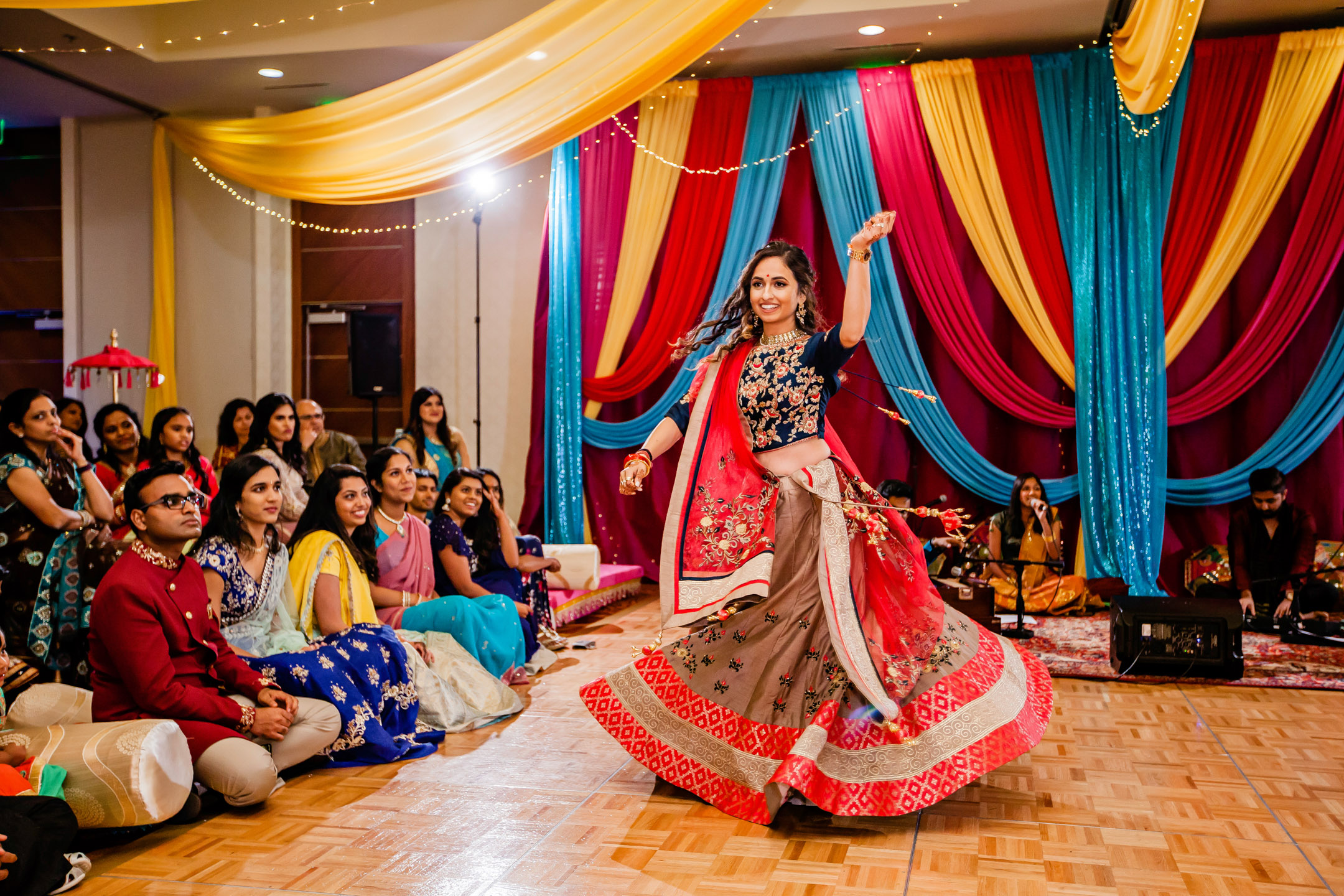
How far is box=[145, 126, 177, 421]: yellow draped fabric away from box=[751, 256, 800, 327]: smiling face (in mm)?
5851

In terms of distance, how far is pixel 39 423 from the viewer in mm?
4141

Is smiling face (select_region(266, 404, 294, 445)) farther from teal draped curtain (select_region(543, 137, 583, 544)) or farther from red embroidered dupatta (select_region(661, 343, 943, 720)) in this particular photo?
red embroidered dupatta (select_region(661, 343, 943, 720))

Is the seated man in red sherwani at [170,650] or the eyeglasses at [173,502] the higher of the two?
the eyeglasses at [173,502]

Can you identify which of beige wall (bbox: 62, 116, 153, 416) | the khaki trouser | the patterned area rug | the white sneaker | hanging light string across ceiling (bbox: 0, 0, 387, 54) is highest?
hanging light string across ceiling (bbox: 0, 0, 387, 54)

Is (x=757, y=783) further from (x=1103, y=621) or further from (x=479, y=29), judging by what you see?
(x=479, y=29)

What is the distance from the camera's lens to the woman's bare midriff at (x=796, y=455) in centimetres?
310

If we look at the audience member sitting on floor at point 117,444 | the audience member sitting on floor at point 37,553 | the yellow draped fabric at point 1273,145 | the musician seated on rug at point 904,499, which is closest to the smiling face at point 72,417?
the audience member sitting on floor at point 117,444

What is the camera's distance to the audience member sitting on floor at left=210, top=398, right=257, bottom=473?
18.6ft

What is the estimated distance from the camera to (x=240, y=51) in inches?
264

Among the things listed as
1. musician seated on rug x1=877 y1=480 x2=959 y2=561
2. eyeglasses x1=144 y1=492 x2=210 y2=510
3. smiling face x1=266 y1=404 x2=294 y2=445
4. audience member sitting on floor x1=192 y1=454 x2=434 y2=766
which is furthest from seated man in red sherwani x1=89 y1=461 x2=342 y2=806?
musician seated on rug x1=877 y1=480 x2=959 y2=561

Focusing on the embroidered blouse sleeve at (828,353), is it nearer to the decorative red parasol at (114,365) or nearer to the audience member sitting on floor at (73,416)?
the audience member sitting on floor at (73,416)

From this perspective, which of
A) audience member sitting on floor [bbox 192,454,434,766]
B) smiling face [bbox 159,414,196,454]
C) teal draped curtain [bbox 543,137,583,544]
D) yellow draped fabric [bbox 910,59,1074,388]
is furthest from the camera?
teal draped curtain [bbox 543,137,583,544]

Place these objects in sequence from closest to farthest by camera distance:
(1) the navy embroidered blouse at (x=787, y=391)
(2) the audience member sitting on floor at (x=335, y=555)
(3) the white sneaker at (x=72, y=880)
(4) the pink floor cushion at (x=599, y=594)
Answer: (3) the white sneaker at (x=72, y=880) → (1) the navy embroidered blouse at (x=787, y=391) → (2) the audience member sitting on floor at (x=335, y=555) → (4) the pink floor cushion at (x=599, y=594)

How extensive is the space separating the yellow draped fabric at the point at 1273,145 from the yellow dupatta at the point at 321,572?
5031mm
